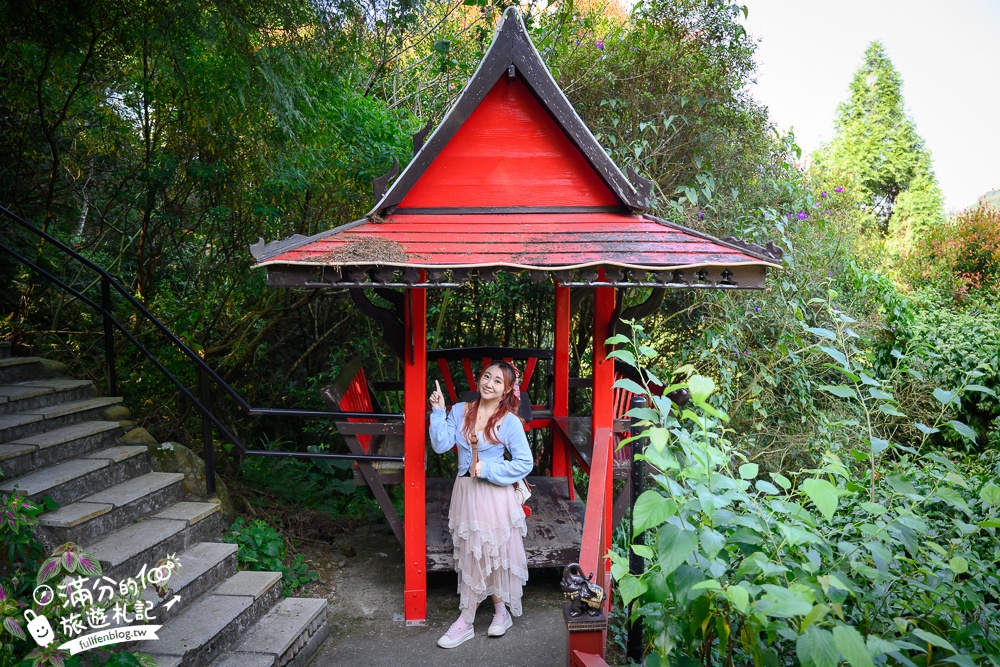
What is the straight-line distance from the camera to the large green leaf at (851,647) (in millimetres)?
1540

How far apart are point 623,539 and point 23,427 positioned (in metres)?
4.29

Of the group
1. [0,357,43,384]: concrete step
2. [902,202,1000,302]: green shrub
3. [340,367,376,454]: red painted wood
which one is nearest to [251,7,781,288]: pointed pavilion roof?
[340,367,376,454]: red painted wood

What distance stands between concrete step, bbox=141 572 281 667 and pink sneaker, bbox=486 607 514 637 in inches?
54.1

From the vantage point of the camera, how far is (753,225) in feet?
20.4

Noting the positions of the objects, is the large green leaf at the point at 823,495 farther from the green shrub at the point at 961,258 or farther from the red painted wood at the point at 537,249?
the green shrub at the point at 961,258

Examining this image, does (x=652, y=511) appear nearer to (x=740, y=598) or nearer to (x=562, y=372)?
(x=740, y=598)

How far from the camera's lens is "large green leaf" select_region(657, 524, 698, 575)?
178 centimetres

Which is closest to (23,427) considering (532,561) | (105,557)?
(105,557)

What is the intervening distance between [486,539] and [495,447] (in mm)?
568

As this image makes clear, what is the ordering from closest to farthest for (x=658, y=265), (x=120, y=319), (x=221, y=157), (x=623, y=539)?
(x=658, y=265)
(x=623, y=539)
(x=221, y=157)
(x=120, y=319)

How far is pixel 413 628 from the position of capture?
4.16 meters

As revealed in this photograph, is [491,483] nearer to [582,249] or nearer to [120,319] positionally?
[582,249]

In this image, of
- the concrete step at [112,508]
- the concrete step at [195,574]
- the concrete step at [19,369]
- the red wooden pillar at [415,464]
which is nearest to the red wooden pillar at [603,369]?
the red wooden pillar at [415,464]

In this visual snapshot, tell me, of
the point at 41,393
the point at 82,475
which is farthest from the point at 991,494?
the point at 41,393
